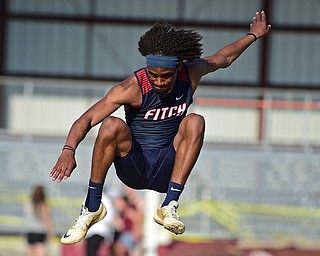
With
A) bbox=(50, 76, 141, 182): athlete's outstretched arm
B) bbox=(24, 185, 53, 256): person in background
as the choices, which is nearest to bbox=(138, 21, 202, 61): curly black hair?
bbox=(50, 76, 141, 182): athlete's outstretched arm

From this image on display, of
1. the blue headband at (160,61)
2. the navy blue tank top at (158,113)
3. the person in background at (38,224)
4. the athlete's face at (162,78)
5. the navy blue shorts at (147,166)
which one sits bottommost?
the person in background at (38,224)

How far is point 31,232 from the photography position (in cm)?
1678

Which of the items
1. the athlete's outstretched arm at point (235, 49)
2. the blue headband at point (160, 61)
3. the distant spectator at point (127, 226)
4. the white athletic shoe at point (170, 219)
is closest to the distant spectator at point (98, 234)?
the distant spectator at point (127, 226)

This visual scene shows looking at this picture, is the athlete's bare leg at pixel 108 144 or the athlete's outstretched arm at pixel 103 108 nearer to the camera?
the athlete's outstretched arm at pixel 103 108

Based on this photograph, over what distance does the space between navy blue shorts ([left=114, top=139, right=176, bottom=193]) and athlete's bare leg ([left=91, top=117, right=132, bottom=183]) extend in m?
0.15

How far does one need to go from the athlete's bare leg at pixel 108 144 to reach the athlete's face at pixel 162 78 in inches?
15.6

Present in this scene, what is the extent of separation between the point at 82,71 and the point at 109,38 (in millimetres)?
1047

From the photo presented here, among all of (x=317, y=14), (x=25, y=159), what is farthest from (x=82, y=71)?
(x=317, y=14)

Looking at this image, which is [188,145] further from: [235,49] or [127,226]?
[127,226]

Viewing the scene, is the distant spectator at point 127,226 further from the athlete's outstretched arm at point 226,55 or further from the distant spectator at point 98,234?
the athlete's outstretched arm at point 226,55

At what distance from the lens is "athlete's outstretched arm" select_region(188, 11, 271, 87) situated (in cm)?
843

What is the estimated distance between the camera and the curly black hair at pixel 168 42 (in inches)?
314

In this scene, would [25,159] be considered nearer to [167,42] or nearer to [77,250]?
[77,250]

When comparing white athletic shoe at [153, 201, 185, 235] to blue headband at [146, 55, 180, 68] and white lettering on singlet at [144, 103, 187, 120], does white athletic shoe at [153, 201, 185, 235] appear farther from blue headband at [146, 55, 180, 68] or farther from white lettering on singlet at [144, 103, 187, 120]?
blue headband at [146, 55, 180, 68]
